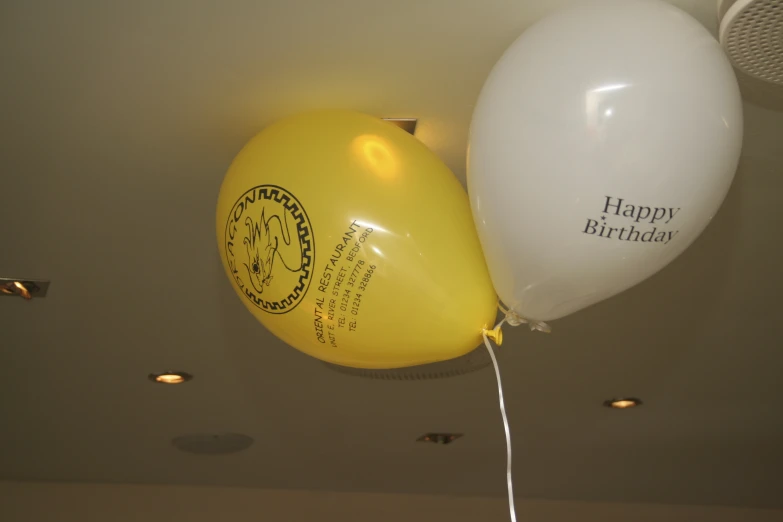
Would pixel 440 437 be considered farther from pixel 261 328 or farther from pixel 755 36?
pixel 755 36

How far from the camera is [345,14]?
3.59 feet

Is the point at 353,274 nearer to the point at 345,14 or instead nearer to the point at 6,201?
the point at 345,14

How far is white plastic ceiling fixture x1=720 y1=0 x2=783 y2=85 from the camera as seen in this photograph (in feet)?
2.92

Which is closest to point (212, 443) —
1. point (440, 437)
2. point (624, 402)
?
point (440, 437)

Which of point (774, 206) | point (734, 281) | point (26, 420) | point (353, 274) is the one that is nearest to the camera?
point (353, 274)

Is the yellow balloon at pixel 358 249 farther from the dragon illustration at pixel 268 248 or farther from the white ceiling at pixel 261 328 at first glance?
the white ceiling at pixel 261 328

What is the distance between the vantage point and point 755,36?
37.0 inches

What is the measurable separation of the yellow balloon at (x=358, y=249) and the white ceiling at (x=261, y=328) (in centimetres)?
17

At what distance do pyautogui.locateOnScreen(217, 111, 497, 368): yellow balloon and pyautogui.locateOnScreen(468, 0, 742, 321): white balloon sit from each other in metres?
0.10

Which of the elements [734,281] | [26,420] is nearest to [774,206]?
[734,281]

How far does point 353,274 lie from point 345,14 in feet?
1.19

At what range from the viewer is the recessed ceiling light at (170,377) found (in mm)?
2244

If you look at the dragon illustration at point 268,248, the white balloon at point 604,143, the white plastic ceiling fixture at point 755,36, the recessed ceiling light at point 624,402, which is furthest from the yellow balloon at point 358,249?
the recessed ceiling light at point 624,402

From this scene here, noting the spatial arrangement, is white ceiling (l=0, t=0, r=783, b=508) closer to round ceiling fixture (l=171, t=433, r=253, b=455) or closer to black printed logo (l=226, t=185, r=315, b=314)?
round ceiling fixture (l=171, t=433, r=253, b=455)
